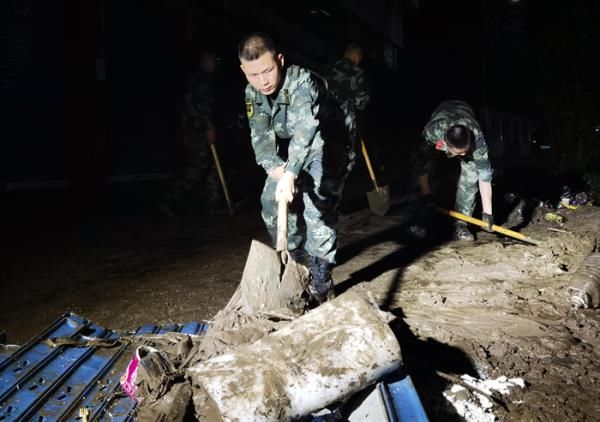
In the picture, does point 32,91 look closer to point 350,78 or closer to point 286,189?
point 350,78

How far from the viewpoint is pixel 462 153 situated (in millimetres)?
4223

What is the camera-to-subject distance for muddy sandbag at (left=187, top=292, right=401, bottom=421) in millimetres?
1508

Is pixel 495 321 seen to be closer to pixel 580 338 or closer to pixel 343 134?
pixel 580 338

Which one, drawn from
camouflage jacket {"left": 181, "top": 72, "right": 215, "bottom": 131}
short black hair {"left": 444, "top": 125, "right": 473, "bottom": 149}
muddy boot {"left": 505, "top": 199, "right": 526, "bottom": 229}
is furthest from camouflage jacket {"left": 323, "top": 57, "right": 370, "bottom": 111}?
muddy boot {"left": 505, "top": 199, "right": 526, "bottom": 229}

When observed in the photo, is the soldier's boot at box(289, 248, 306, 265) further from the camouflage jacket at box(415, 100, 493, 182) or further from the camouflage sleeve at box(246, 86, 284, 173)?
the camouflage jacket at box(415, 100, 493, 182)

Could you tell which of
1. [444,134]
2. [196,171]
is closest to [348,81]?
[444,134]

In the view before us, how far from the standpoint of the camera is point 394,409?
62.6 inches

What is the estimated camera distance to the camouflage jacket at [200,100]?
5793 mm

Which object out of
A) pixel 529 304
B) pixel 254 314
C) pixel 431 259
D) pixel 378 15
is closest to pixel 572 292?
pixel 529 304

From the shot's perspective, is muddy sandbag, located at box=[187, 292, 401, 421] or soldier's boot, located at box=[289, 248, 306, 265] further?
soldier's boot, located at box=[289, 248, 306, 265]

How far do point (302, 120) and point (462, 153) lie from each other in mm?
2231

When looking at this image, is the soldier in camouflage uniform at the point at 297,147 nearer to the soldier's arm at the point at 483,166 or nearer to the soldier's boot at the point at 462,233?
the soldier's arm at the point at 483,166

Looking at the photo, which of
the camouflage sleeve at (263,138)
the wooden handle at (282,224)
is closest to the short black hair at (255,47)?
the camouflage sleeve at (263,138)

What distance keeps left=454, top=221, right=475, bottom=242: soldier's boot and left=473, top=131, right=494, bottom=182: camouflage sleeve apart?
23.9 inches
